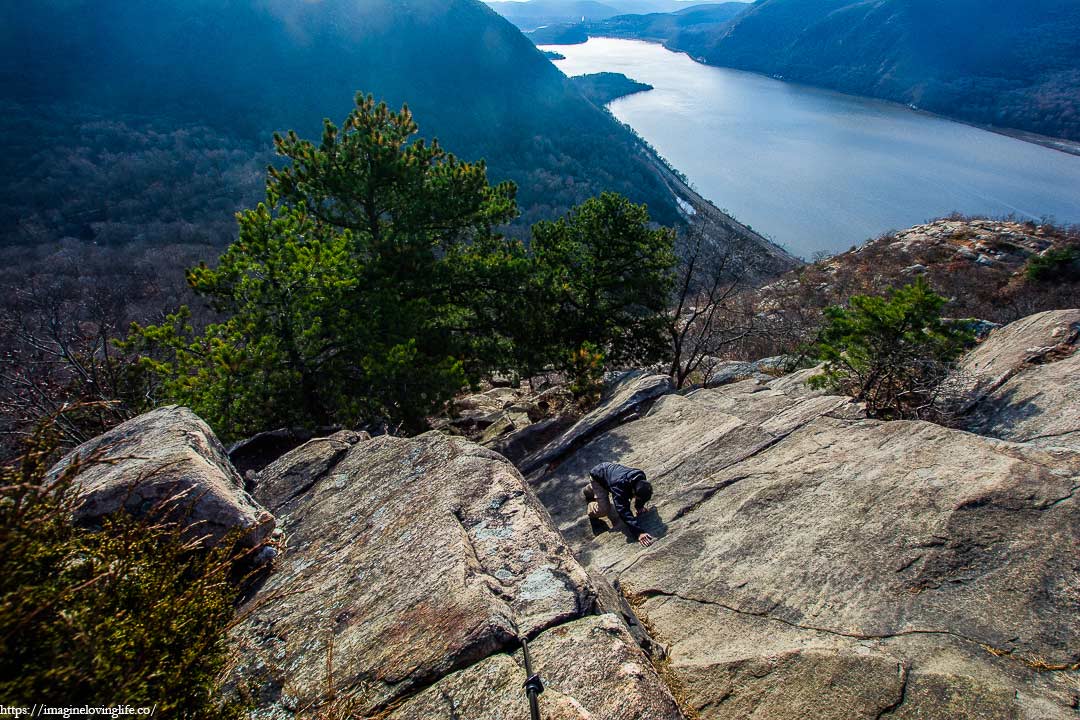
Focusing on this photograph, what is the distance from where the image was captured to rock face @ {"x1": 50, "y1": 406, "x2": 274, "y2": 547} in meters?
4.91

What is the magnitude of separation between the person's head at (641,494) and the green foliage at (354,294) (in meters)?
4.82

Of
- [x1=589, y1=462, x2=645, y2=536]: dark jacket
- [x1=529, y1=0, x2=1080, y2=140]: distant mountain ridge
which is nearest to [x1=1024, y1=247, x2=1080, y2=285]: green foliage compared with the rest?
[x1=589, y1=462, x2=645, y2=536]: dark jacket

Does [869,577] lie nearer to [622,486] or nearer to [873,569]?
[873,569]

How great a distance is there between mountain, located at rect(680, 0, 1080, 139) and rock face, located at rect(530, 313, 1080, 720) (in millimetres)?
129167

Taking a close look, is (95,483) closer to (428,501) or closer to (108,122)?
(428,501)

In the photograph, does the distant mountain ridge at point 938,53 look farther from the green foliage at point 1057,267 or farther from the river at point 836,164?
the green foliage at point 1057,267

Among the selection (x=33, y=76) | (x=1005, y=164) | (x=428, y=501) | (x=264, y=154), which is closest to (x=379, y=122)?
(x=428, y=501)

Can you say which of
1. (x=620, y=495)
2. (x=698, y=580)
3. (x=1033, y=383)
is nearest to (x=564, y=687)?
(x=698, y=580)

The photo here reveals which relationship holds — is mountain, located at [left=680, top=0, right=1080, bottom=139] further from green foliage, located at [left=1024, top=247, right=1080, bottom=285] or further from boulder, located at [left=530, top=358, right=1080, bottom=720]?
boulder, located at [left=530, top=358, right=1080, bottom=720]

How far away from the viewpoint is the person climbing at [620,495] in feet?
22.5

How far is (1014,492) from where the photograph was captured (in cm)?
489

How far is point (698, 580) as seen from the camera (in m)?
5.60

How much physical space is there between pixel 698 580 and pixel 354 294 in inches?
353

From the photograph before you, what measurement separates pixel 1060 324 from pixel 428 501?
10.5m
